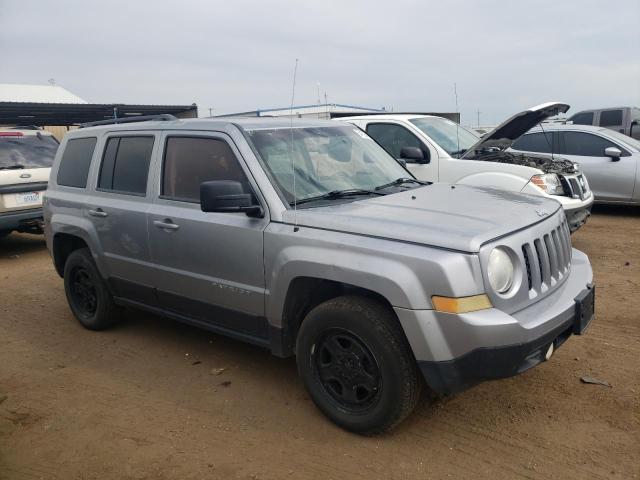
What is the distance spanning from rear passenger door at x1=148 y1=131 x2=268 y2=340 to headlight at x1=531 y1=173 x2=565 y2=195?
430 cm

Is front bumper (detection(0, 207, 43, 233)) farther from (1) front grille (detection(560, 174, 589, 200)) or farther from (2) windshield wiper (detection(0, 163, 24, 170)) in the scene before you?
(1) front grille (detection(560, 174, 589, 200))

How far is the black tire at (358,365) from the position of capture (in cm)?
294

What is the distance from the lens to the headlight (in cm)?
660

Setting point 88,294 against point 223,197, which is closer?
point 223,197

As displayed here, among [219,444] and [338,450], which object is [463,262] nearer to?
[338,450]

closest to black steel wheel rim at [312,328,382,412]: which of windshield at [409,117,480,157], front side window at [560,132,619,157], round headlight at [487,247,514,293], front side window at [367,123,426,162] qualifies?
round headlight at [487,247,514,293]

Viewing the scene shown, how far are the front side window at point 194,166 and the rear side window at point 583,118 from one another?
506 inches

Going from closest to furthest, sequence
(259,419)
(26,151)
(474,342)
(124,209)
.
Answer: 1. (474,342)
2. (259,419)
3. (124,209)
4. (26,151)

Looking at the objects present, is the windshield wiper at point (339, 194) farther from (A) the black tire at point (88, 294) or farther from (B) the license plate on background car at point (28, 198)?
(B) the license plate on background car at point (28, 198)

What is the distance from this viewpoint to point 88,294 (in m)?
5.20

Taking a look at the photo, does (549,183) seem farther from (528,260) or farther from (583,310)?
(528,260)

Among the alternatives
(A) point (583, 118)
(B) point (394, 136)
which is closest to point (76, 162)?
(B) point (394, 136)

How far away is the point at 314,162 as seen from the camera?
391 cm

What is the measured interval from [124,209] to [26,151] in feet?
18.2
